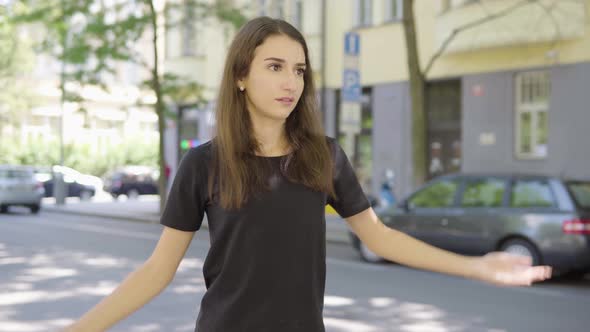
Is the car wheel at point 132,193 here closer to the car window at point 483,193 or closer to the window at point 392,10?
the window at point 392,10

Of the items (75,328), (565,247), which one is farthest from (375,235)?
(565,247)

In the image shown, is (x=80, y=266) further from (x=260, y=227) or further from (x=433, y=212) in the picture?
(x=260, y=227)

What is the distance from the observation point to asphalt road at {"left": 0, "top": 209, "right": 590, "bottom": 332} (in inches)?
306

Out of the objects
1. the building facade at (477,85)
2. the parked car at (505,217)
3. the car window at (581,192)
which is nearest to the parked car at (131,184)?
the building facade at (477,85)

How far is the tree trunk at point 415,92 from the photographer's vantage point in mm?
16625

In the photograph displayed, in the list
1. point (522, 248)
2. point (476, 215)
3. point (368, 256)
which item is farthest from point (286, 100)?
point (368, 256)

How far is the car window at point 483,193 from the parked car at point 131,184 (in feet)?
92.9

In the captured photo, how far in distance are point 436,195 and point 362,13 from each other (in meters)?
13.7

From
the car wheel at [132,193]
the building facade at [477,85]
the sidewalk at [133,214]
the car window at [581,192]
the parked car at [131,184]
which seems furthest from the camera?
the car wheel at [132,193]

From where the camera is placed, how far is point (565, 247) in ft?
35.1

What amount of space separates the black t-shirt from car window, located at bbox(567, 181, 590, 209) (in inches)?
367

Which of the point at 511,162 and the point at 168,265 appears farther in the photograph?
the point at 511,162

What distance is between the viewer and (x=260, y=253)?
7.39 ft

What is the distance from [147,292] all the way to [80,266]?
32.0ft
